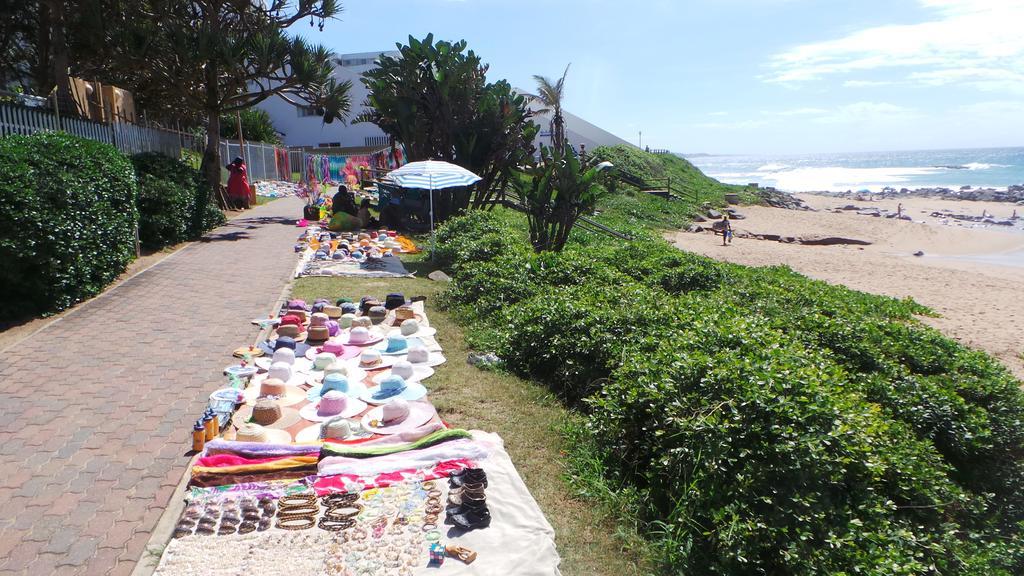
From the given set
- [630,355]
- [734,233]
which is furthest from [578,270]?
[734,233]

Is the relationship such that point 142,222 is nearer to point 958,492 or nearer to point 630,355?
point 630,355

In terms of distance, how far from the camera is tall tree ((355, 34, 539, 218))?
1652cm

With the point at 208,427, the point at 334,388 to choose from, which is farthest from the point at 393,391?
the point at 208,427

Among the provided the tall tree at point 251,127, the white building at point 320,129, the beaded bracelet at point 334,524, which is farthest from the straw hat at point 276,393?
the white building at point 320,129

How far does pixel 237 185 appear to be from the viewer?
2034 centimetres

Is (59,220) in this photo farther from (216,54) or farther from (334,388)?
(216,54)

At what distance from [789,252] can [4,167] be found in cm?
2116

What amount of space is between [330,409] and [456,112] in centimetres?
1254

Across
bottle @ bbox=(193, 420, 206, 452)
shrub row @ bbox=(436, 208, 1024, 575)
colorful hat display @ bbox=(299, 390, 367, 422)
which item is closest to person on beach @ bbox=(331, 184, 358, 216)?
shrub row @ bbox=(436, 208, 1024, 575)

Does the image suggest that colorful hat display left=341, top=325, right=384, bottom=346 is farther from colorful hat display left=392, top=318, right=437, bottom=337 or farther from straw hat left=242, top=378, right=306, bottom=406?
straw hat left=242, top=378, right=306, bottom=406

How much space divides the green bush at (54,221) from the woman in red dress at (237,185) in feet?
37.3

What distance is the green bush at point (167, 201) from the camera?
12.2m

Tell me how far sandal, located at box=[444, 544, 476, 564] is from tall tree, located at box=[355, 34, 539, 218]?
1374 cm

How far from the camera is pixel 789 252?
21.9 meters
